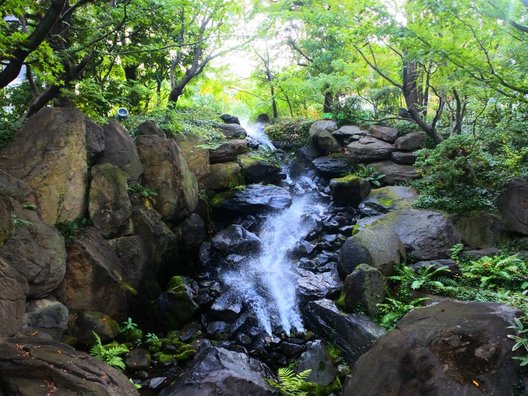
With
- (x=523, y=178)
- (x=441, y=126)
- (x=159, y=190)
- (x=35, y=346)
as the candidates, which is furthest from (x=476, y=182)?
(x=35, y=346)

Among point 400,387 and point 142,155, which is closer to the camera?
point 400,387

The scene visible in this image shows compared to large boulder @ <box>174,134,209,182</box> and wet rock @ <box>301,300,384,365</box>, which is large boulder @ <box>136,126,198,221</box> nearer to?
large boulder @ <box>174,134,209,182</box>

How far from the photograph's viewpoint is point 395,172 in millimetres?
12172

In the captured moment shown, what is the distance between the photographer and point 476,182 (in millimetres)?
8867

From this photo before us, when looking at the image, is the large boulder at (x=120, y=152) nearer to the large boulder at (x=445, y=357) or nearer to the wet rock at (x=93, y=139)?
the wet rock at (x=93, y=139)

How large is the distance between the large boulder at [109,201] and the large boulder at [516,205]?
9084 millimetres

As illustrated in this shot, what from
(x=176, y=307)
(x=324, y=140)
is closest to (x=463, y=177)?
(x=324, y=140)

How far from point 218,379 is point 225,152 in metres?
8.70

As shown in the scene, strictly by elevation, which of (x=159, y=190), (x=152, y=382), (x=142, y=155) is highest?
(x=142, y=155)

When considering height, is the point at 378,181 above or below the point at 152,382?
above

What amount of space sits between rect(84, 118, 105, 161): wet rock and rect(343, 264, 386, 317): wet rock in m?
6.15

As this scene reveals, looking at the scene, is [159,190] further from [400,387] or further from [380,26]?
[380,26]

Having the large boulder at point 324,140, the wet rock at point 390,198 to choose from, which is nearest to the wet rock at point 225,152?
the large boulder at point 324,140

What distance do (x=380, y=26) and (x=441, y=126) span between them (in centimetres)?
708
